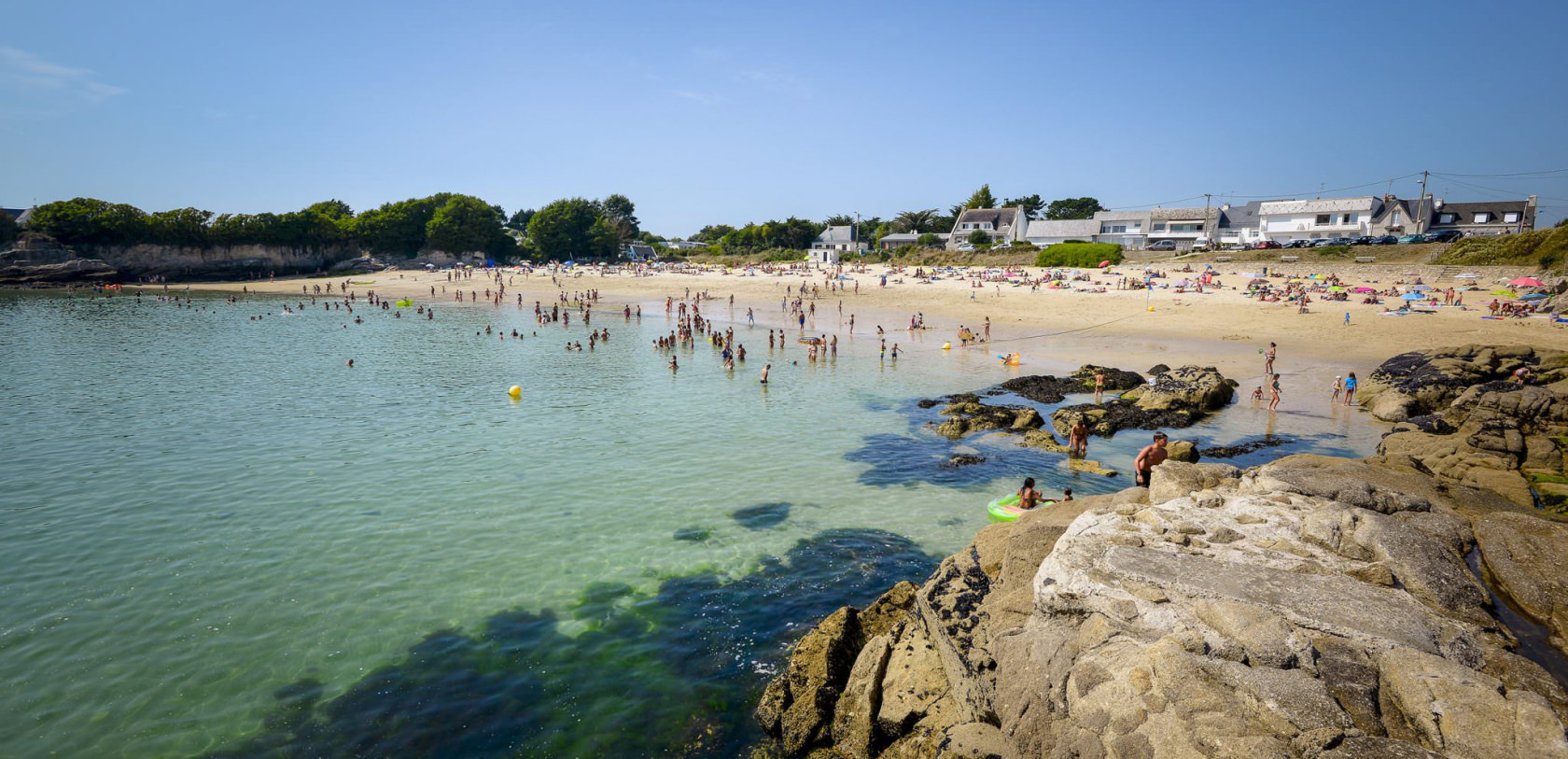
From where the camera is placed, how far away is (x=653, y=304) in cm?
6009

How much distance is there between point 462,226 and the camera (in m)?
96.2

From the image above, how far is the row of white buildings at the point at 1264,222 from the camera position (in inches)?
2776

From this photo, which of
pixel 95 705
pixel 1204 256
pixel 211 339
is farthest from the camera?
pixel 1204 256


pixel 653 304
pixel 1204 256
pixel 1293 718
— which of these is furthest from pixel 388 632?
Result: pixel 1204 256

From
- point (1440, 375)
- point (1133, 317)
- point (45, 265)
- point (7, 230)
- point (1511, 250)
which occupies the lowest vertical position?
point (1440, 375)

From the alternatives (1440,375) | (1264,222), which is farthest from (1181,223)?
(1440,375)

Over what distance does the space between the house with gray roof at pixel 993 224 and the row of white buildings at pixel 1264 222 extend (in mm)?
117

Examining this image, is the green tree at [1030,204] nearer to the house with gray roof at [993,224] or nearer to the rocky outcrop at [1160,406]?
the house with gray roof at [993,224]

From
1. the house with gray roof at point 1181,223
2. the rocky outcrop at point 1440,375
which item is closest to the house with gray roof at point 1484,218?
the house with gray roof at point 1181,223

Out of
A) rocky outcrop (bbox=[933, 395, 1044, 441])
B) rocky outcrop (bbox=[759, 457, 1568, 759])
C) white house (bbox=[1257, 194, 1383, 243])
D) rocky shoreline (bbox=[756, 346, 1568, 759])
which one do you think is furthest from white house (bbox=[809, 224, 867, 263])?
rocky outcrop (bbox=[759, 457, 1568, 759])

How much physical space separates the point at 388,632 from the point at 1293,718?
1033cm

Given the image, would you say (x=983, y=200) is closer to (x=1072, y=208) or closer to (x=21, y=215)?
(x=1072, y=208)

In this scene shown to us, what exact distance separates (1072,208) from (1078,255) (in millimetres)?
51805

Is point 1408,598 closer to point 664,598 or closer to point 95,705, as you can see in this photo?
point 664,598
